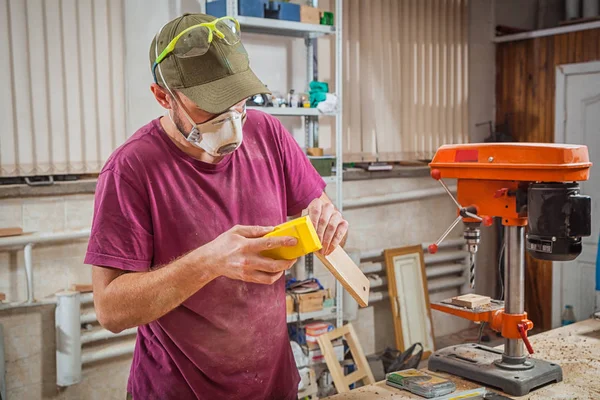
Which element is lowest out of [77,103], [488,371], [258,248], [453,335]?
[453,335]

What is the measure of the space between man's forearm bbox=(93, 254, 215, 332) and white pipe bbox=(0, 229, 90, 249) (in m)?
1.89

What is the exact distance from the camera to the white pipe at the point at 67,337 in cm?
312

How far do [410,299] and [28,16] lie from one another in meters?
3.31

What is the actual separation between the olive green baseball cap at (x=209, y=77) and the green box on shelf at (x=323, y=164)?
2225 mm

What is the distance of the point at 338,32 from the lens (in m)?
3.82

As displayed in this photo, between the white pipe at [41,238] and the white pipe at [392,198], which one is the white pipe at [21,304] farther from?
the white pipe at [392,198]

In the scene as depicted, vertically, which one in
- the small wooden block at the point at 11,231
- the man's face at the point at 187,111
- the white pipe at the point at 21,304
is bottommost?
the white pipe at the point at 21,304

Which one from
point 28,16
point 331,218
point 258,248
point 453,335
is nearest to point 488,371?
point 331,218

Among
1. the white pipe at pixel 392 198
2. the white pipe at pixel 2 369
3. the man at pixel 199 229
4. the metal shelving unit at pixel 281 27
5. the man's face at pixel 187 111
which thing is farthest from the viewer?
the white pipe at pixel 392 198

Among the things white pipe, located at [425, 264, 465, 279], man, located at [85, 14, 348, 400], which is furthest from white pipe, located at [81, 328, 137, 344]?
white pipe, located at [425, 264, 465, 279]

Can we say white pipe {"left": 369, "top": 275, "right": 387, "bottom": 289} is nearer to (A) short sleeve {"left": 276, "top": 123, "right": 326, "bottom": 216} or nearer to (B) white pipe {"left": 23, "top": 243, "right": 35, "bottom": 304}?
(B) white pipe {"left": 23, "top": 243, "right": 35, "bottom": 304}

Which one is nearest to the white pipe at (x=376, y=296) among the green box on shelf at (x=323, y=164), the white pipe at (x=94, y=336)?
the green box on shelf at (x=323, y=164)

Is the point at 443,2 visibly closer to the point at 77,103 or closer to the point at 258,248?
the point at 77,103

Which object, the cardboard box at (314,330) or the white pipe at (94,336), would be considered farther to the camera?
the cardboard box at (314,330)
